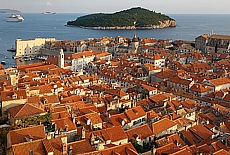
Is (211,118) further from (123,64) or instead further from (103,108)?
(123,64)

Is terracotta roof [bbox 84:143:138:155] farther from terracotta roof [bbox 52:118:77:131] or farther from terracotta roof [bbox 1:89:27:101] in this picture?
terracotta roof [bbox 1:89:27:101]

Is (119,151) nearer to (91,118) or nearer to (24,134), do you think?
(24,134)

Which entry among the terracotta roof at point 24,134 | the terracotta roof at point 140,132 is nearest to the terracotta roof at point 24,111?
the terracotta roof at point 24,134

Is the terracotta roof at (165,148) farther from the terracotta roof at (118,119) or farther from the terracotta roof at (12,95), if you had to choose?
the terracotta roof at (12,95)

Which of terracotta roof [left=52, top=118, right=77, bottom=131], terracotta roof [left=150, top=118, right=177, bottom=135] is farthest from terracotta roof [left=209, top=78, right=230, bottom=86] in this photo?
terracotta roof [left=52, top=118, right=77, bottom=131]

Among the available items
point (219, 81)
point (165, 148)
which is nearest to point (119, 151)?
point (165, 148)

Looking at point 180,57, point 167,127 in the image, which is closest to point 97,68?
point 180,57

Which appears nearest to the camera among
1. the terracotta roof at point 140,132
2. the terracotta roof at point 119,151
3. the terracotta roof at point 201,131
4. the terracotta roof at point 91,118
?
the terracotta roof at point 119,151
